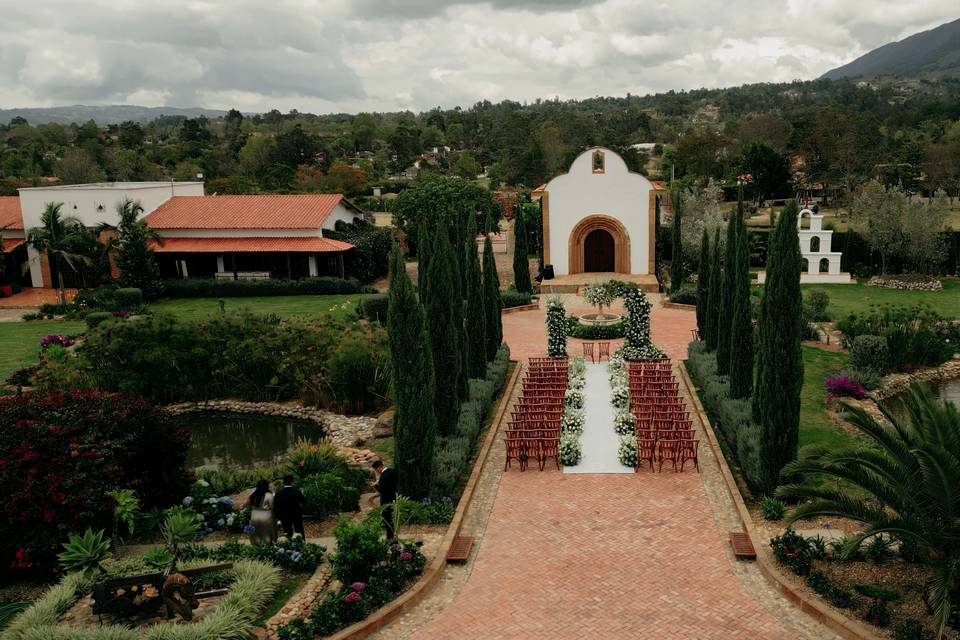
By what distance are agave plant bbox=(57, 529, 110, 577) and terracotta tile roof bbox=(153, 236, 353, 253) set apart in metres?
27.7

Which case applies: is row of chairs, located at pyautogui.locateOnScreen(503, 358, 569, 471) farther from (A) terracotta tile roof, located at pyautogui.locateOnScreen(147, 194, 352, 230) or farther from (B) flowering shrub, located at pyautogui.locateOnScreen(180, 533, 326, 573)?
(A) terracotta tile roof, located at pyautogui.locateOnScreen(147, 194, 352, 230)

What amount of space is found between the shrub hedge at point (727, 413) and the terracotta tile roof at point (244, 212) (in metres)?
24.3

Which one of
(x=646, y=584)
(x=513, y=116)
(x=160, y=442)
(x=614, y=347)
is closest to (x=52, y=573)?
(x=160, y=442)

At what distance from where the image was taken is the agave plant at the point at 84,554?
9719mm

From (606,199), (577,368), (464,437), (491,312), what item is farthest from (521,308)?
(464,437)

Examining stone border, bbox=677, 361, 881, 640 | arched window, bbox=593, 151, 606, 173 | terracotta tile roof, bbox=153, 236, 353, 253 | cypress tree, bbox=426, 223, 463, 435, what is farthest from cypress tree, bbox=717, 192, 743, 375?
terracotta tile roof, bbox=153, 236, 353, 253

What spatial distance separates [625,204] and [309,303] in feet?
51.8

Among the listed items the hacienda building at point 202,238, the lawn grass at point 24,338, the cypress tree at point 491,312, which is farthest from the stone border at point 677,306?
the lawn grass at point 24,338

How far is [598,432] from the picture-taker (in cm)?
1587

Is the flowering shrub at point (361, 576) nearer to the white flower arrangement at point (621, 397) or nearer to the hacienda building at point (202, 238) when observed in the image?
the white flower arrangement at point (621, 397)

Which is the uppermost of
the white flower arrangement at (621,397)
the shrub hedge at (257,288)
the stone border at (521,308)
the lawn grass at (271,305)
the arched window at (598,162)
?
the arched window at (598,162)

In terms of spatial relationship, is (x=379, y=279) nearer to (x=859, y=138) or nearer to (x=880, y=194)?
(x=880, y=194)

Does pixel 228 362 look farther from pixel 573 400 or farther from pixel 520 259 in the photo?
pixel 520 259

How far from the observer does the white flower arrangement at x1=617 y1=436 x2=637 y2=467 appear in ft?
45.4
